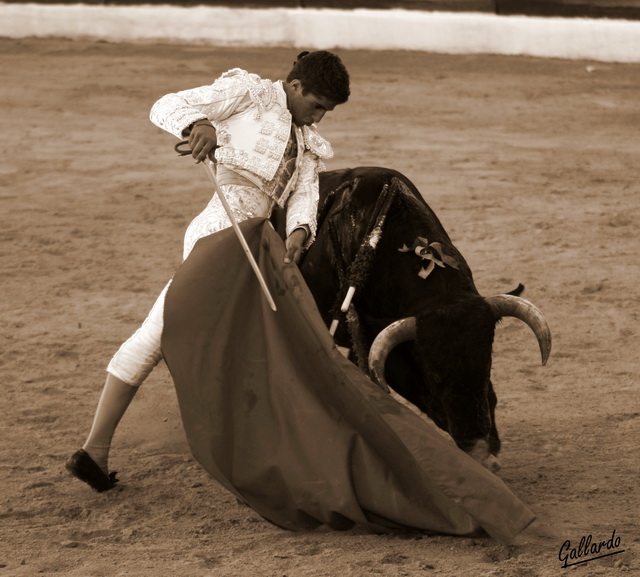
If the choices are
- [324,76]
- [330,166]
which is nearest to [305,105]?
[324,76]

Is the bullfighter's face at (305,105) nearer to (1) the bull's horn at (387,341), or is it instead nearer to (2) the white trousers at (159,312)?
(2) the white trousers at (159,312)

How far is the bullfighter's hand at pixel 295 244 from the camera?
3.21m

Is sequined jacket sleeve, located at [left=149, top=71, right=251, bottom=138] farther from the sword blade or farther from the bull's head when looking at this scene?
the bull's head

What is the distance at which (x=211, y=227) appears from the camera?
3314 millimetres

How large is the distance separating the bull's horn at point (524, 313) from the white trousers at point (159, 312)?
721 mm

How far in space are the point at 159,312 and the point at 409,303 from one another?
73cm

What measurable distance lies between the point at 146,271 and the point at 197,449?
2.61 meters

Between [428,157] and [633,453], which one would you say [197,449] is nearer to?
[633,453]

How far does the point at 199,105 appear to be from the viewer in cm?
317

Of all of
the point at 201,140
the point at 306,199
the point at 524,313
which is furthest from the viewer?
the point at 306,199

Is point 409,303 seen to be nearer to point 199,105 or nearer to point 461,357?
point 461,357

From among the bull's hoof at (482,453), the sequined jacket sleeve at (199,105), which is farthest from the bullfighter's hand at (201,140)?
the bull's hoof at (482,453)

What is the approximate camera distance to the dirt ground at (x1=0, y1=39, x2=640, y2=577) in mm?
2980

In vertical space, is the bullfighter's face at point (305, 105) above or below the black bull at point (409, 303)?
above
